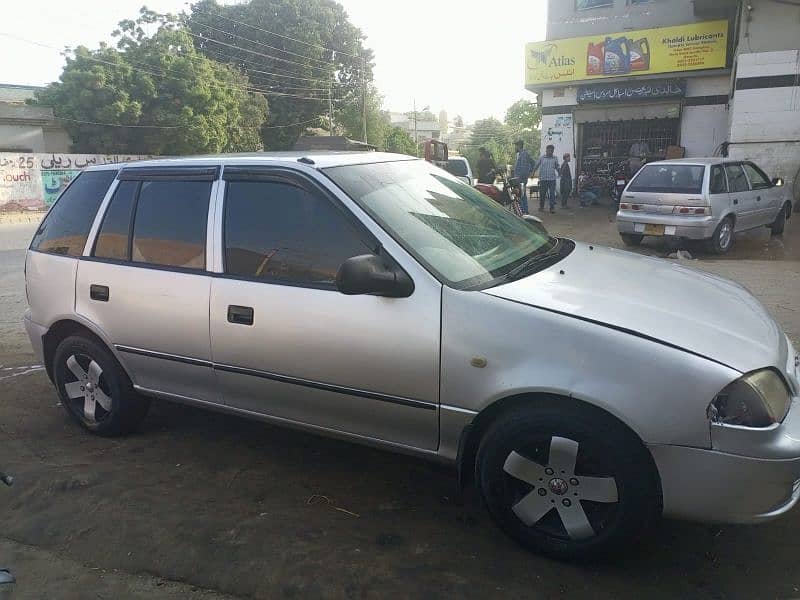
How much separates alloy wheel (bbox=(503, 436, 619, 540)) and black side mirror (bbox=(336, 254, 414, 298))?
845mm

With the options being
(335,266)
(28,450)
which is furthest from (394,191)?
(28,450)

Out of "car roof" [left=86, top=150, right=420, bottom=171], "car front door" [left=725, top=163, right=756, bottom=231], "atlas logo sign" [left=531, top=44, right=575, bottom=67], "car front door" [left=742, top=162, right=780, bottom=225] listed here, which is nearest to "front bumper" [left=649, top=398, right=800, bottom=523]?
"car roof" [left=86, top=150, right=420, bottom=171]

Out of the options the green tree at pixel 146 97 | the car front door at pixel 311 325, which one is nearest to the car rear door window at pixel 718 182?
the car front door at pixel 311 325

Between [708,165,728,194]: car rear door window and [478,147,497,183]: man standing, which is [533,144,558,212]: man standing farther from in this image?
[708,165,728,194]: car rear door window

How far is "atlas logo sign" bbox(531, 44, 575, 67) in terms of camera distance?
20.4 metres

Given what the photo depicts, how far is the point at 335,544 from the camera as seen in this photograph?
9.29 ft

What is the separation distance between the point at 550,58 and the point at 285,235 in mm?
19824

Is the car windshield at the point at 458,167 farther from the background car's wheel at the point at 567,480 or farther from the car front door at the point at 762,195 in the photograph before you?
the background car's wheel at the point at 567,480

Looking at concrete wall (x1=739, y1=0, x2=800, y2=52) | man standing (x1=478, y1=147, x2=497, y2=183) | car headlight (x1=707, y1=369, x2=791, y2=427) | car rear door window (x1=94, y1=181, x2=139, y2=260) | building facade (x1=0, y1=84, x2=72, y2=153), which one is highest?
concrete wall (x1=739, y1=0, x2=800, y2=52)

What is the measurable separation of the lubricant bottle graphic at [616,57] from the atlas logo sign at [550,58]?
3.52 feet

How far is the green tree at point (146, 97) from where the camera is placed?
27297mm

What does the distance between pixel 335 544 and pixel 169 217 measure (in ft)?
6.61

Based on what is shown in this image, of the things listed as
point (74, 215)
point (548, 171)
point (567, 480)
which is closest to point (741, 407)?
point (567, 480)

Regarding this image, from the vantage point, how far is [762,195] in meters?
10.9
